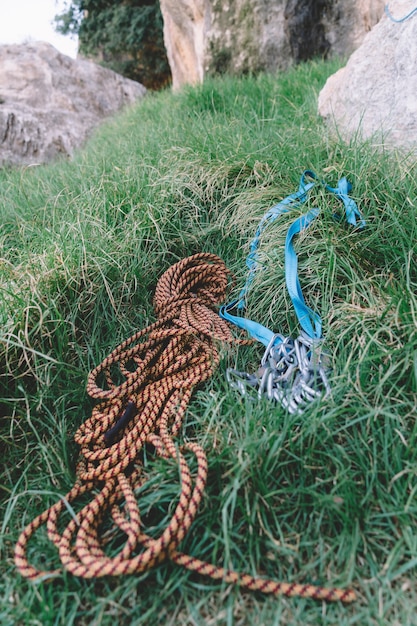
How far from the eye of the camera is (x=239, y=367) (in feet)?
5.73

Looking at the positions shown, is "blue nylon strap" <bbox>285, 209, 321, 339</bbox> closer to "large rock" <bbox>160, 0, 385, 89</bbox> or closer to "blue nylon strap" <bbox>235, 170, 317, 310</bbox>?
"blue nylon strap" <bbox>235, 170, 317, 310</bbox>

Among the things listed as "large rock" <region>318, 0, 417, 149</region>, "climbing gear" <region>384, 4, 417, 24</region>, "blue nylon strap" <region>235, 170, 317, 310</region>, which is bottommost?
"blue nylon strap" <region>235, 170, 317, 310</region>

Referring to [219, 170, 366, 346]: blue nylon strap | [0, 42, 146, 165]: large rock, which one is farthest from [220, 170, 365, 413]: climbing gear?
[0, 42, 146, 165]: large rock

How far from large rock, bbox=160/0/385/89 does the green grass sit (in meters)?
1.89

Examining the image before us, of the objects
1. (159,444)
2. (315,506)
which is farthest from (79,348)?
(315,506)

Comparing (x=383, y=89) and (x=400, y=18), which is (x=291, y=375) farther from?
(x=400, y=18)

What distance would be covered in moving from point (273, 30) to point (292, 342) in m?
3.70

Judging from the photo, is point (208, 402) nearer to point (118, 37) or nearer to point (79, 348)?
point (79, 348)

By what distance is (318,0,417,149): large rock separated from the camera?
2.37m

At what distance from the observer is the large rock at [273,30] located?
167 inches

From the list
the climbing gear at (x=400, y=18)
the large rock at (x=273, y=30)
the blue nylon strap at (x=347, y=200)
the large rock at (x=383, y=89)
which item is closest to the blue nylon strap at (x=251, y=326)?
the blue nylon strap at (x=347, y=200)

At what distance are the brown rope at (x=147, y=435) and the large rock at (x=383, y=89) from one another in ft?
3.77

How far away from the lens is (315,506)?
124 centimetres

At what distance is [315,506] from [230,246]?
4.42 feet
